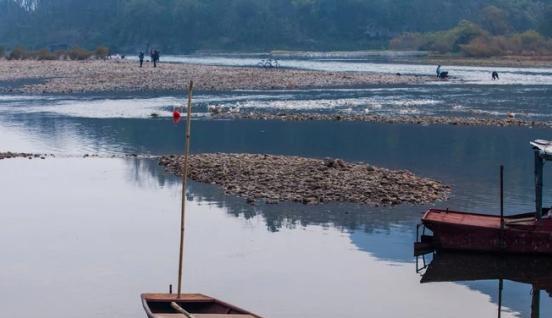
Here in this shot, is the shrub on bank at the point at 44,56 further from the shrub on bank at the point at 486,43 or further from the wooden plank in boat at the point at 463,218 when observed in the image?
the wooden plank in boat at the point at 463,218

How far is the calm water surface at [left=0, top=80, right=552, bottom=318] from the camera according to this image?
1908 cm

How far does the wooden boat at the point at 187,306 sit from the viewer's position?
51.8 feet

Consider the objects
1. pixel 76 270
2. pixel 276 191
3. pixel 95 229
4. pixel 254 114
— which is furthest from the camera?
pixel 254 114

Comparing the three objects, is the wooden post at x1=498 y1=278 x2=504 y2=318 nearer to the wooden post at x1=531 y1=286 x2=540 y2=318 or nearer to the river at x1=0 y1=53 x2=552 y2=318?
the river at x1=0 y1=53 x2=552 y2=318

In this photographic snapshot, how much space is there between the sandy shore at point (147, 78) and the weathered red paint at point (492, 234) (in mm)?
48060

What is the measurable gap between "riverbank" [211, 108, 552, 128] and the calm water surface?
552cm

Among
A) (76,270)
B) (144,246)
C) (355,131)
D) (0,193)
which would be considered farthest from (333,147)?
(76,270)

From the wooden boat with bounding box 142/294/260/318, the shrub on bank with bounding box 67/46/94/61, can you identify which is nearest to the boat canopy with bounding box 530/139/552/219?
the wooden boat with bounding box 142/294/260/318

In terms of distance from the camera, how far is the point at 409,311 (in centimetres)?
1867

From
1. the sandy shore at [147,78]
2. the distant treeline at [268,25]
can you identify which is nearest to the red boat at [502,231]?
the sandy shore at [147,78]

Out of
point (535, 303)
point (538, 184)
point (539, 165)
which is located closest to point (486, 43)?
point (539, 165)

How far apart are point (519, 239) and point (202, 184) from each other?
→ 38.5 feet

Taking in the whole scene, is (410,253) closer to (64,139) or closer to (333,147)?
(333,147)

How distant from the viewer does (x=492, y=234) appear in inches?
852
